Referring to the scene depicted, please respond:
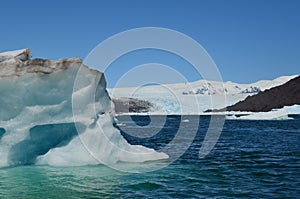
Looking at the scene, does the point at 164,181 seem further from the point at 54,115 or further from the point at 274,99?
the point at 274,99

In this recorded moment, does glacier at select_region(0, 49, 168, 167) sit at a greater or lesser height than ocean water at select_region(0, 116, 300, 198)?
greater

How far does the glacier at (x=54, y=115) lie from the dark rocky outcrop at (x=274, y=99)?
14138 cm

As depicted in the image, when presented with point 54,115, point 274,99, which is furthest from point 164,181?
point 274,99

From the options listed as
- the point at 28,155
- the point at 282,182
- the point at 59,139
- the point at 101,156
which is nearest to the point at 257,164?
the point at 282,182

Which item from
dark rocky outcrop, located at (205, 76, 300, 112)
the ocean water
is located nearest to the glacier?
the ocean water

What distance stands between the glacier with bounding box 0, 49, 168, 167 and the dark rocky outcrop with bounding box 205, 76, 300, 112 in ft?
464

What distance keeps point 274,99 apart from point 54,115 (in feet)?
492

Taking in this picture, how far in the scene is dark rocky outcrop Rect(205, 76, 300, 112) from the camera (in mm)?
150750

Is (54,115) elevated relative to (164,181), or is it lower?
elevated

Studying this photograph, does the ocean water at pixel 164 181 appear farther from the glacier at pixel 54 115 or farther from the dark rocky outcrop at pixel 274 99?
the dark rocky outcrop at pixel 274 99

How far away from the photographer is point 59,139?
17.0 metres

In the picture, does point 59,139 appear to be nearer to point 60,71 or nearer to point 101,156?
point 101,156

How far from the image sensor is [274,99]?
511 ft

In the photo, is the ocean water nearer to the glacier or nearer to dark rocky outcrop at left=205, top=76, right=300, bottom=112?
the glacier
